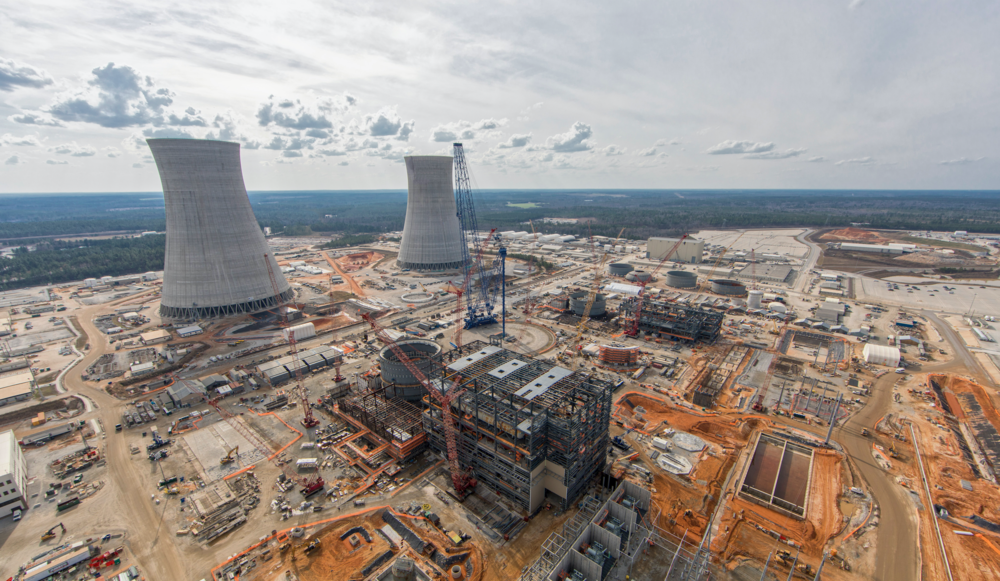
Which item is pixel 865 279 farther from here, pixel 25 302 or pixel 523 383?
pixel 25 302

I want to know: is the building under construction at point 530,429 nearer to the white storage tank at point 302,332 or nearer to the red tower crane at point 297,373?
the red tower crane at point 297,373

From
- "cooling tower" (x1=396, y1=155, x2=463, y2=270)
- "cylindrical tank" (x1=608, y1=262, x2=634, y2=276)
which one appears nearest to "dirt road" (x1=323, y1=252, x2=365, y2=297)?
"cooling tower" (x1=396, y1=155, x2=463, y2=270)

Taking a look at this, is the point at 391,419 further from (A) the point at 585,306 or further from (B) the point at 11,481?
(A) the point at 585,306

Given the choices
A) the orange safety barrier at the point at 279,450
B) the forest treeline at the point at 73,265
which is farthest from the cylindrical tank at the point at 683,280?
the forest treeline at the point at 73,265

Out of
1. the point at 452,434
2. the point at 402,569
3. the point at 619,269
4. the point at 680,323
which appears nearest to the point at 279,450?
the point at 452,434

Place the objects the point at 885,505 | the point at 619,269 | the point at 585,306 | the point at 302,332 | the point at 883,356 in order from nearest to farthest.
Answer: the point at 885,505, the point at 883,356, the point at 302,332, the point at 585,306, the point at 619,269
